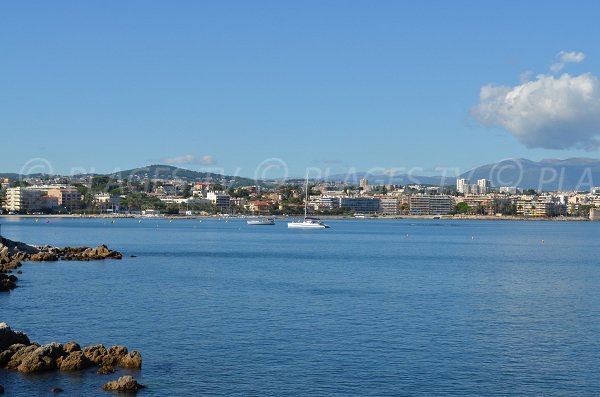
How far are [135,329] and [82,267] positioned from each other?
68.7 feet

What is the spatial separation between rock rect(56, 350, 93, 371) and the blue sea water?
32cm

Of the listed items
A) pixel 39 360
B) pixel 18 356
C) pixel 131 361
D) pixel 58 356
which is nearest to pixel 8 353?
pixel 18 356

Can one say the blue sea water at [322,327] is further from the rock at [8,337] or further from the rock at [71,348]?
the rock at [8,337]

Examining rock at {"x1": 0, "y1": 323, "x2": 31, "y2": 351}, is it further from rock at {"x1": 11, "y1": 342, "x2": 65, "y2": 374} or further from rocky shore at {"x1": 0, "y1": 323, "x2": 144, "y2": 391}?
rock at {"x1": 11, "y1": 342, "x2": 65, "y2": 374}

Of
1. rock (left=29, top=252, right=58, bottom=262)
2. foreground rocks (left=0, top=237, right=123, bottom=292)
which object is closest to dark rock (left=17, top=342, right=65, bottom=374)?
foreground rocks (left=0, top=237, right=123, bottom=292)

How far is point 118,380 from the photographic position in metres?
16.8

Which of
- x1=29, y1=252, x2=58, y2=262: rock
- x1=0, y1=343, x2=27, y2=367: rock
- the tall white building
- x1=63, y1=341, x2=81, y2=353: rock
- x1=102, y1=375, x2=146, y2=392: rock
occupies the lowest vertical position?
x1=102, y1=375, x2=146, y2=392: rock

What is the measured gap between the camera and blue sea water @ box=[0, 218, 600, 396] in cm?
1764

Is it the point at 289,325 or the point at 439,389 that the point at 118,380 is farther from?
the point at 289,325

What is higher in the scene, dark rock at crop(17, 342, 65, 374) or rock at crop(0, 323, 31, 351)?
rock at crop(0, 323, 31, 351)

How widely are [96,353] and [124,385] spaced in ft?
8.00

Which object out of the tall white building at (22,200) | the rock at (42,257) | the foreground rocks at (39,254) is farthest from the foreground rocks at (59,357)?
the tall white building at (22,200)

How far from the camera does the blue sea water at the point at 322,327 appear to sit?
17.6m

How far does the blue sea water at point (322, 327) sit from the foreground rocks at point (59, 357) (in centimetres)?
35
